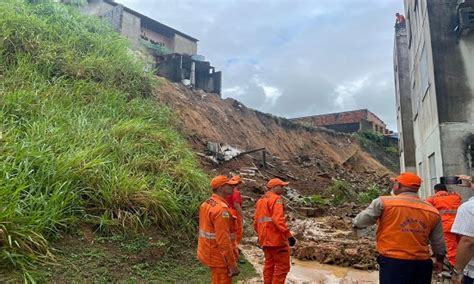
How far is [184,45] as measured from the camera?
27734 mm

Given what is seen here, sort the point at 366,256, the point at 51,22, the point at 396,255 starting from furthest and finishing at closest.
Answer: the point at 51,22, the point at 366,256, the point at 396,255

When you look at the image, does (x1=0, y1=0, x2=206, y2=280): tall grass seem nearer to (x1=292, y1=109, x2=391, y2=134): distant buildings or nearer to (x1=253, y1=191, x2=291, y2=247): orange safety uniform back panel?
(x1=253, y1=191, x2=291, y2=247): orange safety uniform back panel

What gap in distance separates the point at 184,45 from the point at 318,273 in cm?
2446

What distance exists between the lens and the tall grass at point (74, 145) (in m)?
4.91

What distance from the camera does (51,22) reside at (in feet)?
39.7

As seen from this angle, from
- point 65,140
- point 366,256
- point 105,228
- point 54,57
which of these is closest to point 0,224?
point 105,228

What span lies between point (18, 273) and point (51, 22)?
10.5 meters

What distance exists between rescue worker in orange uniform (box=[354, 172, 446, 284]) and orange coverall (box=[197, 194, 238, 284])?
1286 millimetres

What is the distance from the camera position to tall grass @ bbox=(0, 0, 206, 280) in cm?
491

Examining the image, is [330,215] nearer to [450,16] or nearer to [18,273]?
[450,16]

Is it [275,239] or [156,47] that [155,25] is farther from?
[275,239]

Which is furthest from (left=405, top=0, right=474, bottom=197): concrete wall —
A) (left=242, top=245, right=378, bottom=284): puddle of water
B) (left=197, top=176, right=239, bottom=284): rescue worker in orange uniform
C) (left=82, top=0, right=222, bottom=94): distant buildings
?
(left=82, top=0, right=222, bottom=94): distant buildings

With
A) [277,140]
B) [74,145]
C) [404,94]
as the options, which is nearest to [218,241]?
[74,145]

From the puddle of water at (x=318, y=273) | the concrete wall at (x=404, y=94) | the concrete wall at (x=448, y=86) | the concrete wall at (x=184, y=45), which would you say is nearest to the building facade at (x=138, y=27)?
the concrete wall at (x=184, y=45)
